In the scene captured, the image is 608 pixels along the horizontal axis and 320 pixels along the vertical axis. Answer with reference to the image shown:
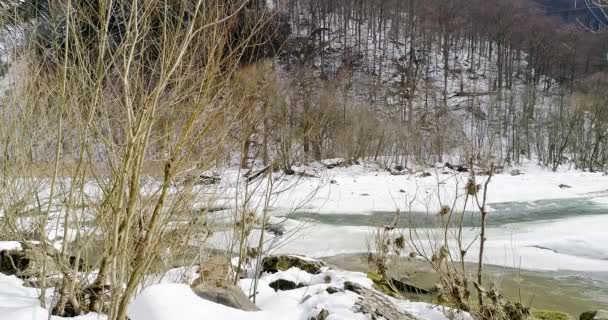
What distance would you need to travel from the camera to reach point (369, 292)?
194 inches

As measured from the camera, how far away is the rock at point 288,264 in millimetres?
7285

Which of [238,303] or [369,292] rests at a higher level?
[238,303]

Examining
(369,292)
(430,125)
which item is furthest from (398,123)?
(369,292)

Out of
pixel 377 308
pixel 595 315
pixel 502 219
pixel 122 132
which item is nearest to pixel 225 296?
pixel 377 308

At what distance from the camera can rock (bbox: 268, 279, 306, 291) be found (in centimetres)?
634

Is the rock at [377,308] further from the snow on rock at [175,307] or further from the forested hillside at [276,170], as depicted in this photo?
the snow on rock at [175,307]

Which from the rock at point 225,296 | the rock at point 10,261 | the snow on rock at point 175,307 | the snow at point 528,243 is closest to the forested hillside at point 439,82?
the snow at point 528,243

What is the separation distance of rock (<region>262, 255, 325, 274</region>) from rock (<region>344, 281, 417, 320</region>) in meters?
2.48

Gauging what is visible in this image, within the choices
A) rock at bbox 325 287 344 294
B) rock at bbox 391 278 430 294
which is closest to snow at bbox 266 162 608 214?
rock at bbox 391 278 430 294

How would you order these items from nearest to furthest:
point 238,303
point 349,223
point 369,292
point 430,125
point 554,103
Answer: point 238,303 < point 369,292 < point 349,223 < point 430,125 < point 554,103

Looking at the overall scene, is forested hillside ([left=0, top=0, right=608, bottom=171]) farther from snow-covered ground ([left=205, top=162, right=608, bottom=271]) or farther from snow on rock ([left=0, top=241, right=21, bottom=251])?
snow on rock ([left=0, top=241, right=21, bottom=251])

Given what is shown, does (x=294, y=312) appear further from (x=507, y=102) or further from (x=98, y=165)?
(x=507, y=102)

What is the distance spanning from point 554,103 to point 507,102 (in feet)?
12.8

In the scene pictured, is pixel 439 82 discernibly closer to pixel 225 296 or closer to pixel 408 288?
pixel 408 288
